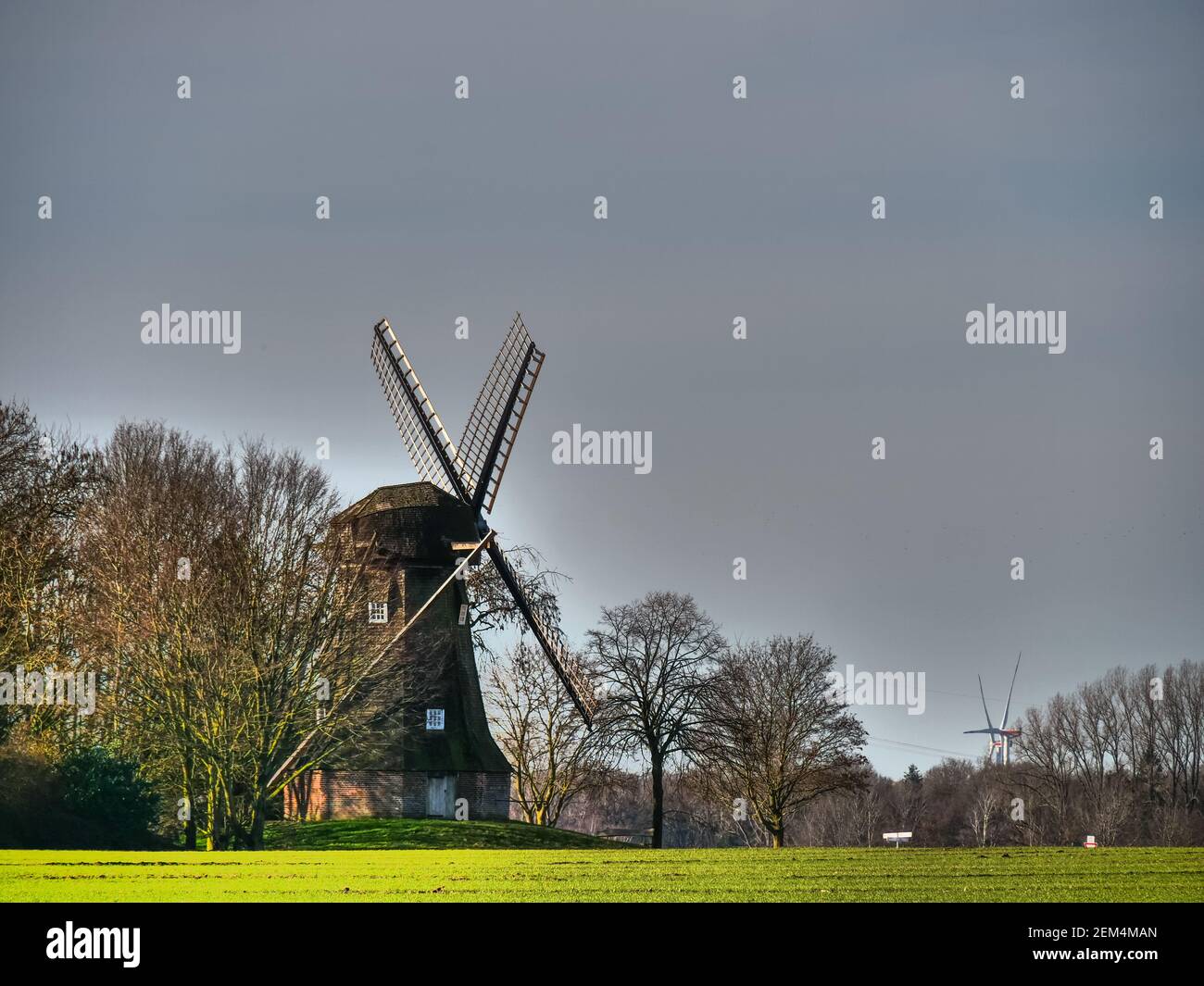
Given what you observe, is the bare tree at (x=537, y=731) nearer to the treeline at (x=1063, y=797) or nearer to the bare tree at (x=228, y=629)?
Answer: the treeline at (x=1063, y=797)

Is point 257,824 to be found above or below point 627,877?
below

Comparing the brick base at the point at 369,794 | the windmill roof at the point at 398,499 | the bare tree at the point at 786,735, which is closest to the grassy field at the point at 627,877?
the brick base at the point at 369,794

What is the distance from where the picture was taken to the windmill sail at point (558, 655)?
55188 millimetres

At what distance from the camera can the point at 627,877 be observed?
27.7 m

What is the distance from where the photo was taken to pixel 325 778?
52.1m

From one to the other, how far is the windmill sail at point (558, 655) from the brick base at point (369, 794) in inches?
187

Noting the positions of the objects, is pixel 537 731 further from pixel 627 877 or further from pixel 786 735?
pixel 627 877

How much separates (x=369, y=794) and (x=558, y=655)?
893 centimetres

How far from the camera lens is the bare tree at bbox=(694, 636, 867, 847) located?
66438 mm

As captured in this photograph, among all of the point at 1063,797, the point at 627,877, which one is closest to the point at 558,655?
the point at 627,877

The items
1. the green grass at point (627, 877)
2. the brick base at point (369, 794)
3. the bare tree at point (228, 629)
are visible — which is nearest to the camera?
the green grass at point (627, 877)

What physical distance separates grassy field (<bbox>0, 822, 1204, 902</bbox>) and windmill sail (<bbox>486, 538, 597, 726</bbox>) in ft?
60.1
